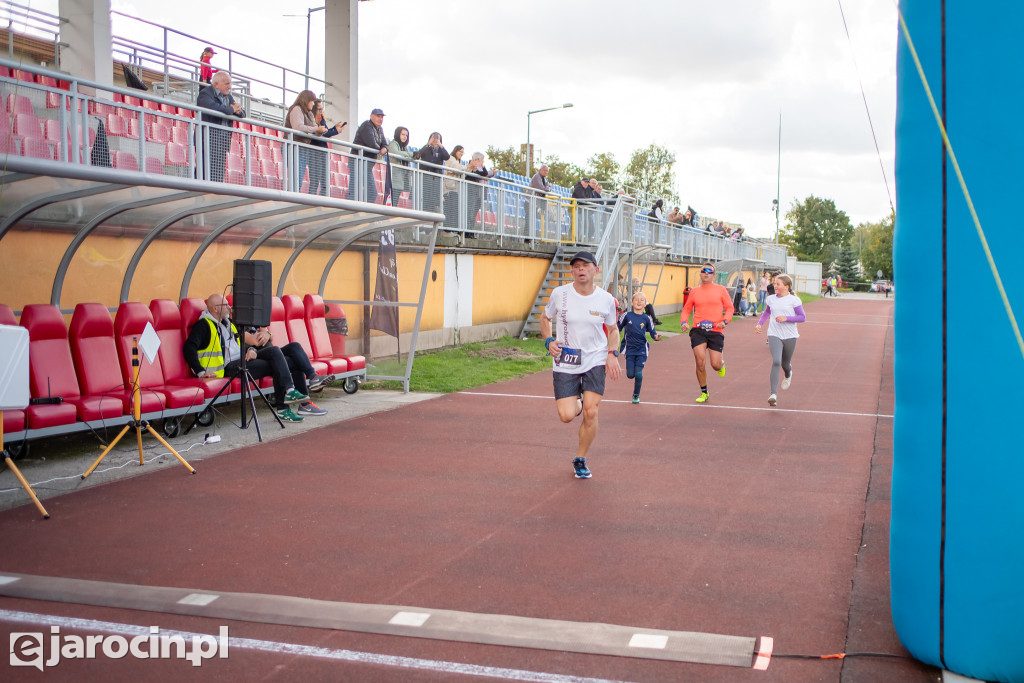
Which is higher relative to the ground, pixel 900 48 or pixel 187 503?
pixel 900 48

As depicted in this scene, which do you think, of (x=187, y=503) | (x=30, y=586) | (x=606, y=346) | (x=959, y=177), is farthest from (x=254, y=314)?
(x=959, y=177)

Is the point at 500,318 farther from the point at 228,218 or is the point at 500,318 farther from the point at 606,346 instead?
the point at 606,346

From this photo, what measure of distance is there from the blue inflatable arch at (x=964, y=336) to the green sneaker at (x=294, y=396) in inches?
340

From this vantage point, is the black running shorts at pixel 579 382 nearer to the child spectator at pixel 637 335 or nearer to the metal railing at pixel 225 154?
the metal railing at pixel 225 154

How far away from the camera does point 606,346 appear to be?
27.9 feet

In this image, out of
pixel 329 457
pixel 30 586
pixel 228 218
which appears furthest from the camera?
pixel 228 218

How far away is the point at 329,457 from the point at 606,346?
10.2ft

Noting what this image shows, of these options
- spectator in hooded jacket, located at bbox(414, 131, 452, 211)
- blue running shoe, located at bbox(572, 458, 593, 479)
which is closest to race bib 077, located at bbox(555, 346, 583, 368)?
blue running shoe, located at bbox(572, 458, 593, 479)

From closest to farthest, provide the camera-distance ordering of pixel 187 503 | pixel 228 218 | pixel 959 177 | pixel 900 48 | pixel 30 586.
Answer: pixel 959 177
pixel 900 48
pixel 30 586
pixel 187 503
pixel 228 218

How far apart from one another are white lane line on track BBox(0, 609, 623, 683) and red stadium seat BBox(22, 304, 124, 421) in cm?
440

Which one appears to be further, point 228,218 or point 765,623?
point 228,218

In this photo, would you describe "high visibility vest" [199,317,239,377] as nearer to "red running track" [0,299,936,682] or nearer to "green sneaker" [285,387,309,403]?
"green sneaker" [285,387,309,403]

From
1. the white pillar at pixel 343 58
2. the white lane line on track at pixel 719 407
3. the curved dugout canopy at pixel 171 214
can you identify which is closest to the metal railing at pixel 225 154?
the curved dugout canopy at pixel 171 214

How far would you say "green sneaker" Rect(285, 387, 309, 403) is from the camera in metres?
11.6
